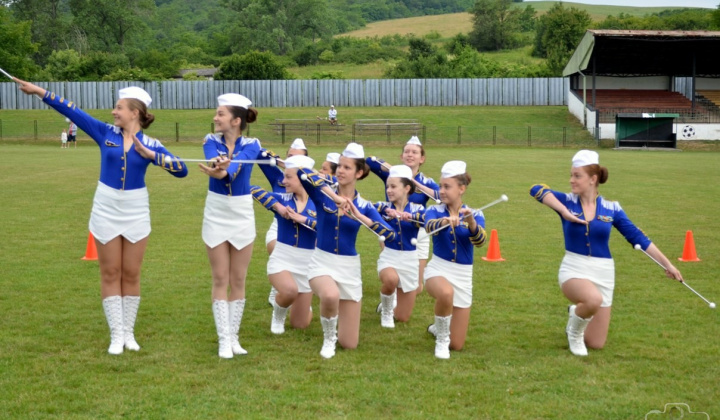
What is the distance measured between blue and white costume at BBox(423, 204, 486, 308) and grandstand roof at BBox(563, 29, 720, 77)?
3999cm

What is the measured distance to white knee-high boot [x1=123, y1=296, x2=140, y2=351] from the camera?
725 centimetres

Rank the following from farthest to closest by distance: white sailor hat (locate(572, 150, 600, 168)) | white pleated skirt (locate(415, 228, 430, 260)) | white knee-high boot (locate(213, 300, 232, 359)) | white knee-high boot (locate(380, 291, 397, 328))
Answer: white pleated skirt (locate(415, 228, 430, 260)) < white knee-high boot (locate(380, 291, 397, 328)) < white sailor hat (locate(572, 150, 600, 168)) < white knee-high boot (locate(213, 300, 232, 359))

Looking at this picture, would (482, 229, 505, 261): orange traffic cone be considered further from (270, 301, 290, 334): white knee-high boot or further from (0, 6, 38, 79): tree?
(0, 6, 38, 79): tree

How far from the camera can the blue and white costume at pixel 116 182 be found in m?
6.96

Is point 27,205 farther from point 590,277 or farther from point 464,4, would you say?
point 464,4

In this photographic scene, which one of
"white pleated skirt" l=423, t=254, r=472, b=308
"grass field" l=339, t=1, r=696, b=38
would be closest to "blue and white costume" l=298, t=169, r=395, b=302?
"white pleated skirt" l=423, t=254, r=472, b=308

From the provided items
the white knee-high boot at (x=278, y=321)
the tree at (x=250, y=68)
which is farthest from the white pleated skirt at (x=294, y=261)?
the tree at (x=250, y=68)

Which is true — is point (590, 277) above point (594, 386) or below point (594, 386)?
above

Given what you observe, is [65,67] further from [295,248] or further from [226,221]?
[226,221]

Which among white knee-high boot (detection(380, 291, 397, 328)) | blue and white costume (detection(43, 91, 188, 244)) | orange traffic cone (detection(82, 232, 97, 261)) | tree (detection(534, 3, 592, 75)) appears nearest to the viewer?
blue and white costume (detection(43, 91, 188, 244))

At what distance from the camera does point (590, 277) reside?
7.38 meters

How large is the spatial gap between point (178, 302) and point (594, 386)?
4917 millimetres

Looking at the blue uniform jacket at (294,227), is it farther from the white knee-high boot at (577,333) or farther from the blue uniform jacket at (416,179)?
the white knee-high boot at (577,333)

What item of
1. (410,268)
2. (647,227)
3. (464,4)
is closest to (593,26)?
(647,227)
